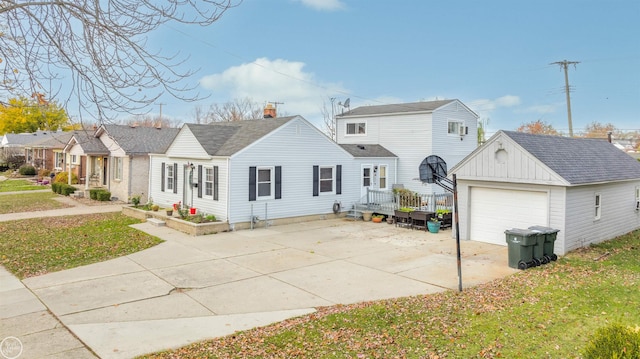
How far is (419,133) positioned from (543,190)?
411 inches

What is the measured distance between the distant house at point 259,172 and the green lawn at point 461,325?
985cm

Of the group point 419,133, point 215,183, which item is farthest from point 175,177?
point 419,133

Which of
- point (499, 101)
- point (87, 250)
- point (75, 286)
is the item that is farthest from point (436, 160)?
point (499, 101)

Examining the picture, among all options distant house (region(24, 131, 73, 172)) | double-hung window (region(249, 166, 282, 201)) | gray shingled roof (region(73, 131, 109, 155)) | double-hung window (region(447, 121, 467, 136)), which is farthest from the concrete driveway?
distant house (region(24, 131, 73, 172))

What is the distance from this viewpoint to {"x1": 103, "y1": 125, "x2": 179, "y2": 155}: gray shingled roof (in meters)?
23.9

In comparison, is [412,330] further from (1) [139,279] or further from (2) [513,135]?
(2) [513,135]

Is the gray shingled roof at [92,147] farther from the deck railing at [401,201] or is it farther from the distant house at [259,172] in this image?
the deck railing at [401,201]

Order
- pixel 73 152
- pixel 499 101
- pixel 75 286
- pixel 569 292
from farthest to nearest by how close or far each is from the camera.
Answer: pixel 499 101, pixel 73 152, pixel 75 286, pixel 569 292

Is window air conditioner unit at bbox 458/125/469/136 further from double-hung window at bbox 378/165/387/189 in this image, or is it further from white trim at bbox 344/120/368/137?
white trim at bbox 344/120/368/137

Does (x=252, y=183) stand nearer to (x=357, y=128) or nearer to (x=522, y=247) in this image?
(x=522, y=247)

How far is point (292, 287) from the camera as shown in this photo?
8984 millimetres

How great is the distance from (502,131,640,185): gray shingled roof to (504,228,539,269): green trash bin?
8.12 feet

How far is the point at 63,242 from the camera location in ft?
43.4

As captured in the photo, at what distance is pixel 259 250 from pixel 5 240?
8.48 meters
